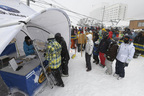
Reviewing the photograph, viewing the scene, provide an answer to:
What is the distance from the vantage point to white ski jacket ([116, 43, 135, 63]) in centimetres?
290

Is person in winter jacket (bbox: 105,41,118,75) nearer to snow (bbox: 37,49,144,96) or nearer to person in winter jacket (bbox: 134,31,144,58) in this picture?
snow (bbox: 37,49,144,96)

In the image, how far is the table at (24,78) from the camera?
2.25 metres

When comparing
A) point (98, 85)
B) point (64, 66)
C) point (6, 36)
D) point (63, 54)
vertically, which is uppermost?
point (6, 36)

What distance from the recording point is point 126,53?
9.80ft

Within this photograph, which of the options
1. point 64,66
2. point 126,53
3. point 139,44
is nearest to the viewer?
point 126,53

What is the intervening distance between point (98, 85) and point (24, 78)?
2.65 meters

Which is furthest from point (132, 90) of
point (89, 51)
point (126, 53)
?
point (89, 51)

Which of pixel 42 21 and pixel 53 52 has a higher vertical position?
pixel 42 21

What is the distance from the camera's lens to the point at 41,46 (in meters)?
3.89

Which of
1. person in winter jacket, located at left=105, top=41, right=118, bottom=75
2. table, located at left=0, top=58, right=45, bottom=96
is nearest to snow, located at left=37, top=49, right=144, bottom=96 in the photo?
table, located at left=0, top=58, right=45, bottom=96

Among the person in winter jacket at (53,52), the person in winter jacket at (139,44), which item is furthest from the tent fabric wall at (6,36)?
the person in winter jacket at (139,44)

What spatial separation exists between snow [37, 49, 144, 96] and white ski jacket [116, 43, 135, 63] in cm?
99

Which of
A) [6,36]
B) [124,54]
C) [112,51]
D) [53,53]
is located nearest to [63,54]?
[53,53]

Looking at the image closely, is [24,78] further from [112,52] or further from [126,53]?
[126,53]
